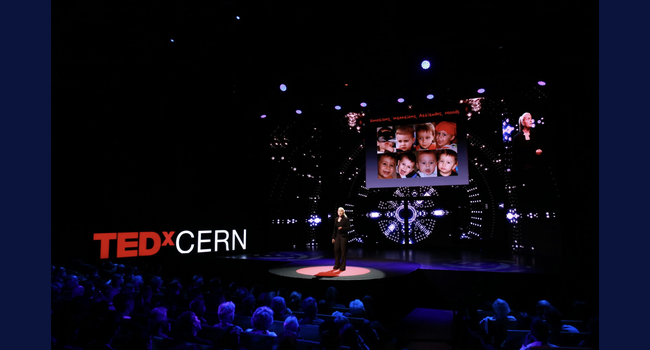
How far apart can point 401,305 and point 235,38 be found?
6.06 meters

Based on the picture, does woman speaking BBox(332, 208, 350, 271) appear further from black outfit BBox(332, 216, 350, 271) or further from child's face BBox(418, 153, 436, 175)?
child's face BBox(418, 153, 436, 175)

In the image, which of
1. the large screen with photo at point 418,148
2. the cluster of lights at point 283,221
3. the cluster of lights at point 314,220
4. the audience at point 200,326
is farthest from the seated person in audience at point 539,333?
the cluster of lights at point 314,220

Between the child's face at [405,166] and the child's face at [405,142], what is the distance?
0.34m

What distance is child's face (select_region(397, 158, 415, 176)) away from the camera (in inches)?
411

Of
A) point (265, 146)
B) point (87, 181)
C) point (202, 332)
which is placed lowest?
point (202, 332)

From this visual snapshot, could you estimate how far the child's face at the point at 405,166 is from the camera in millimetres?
10445

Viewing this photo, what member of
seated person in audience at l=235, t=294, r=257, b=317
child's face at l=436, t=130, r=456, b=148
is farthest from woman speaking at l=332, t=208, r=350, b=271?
child's face at l=436, t=130, r=456, b=148

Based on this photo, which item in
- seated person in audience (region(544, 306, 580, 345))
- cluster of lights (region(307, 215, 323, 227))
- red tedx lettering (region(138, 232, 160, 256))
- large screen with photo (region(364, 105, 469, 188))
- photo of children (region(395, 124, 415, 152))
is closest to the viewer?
seated person in audience (region(544, 306, 580, 345))

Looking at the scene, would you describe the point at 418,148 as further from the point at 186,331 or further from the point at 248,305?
the point at 186,331

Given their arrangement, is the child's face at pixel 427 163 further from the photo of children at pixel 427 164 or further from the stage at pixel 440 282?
the stage at pixel 440 282

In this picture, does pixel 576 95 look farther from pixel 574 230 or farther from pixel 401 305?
pixel 401 305

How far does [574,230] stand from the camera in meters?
7.31

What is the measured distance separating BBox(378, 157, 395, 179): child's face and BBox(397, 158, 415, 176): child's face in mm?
221

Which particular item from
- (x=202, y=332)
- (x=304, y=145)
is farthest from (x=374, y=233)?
(x=202, y=332)
